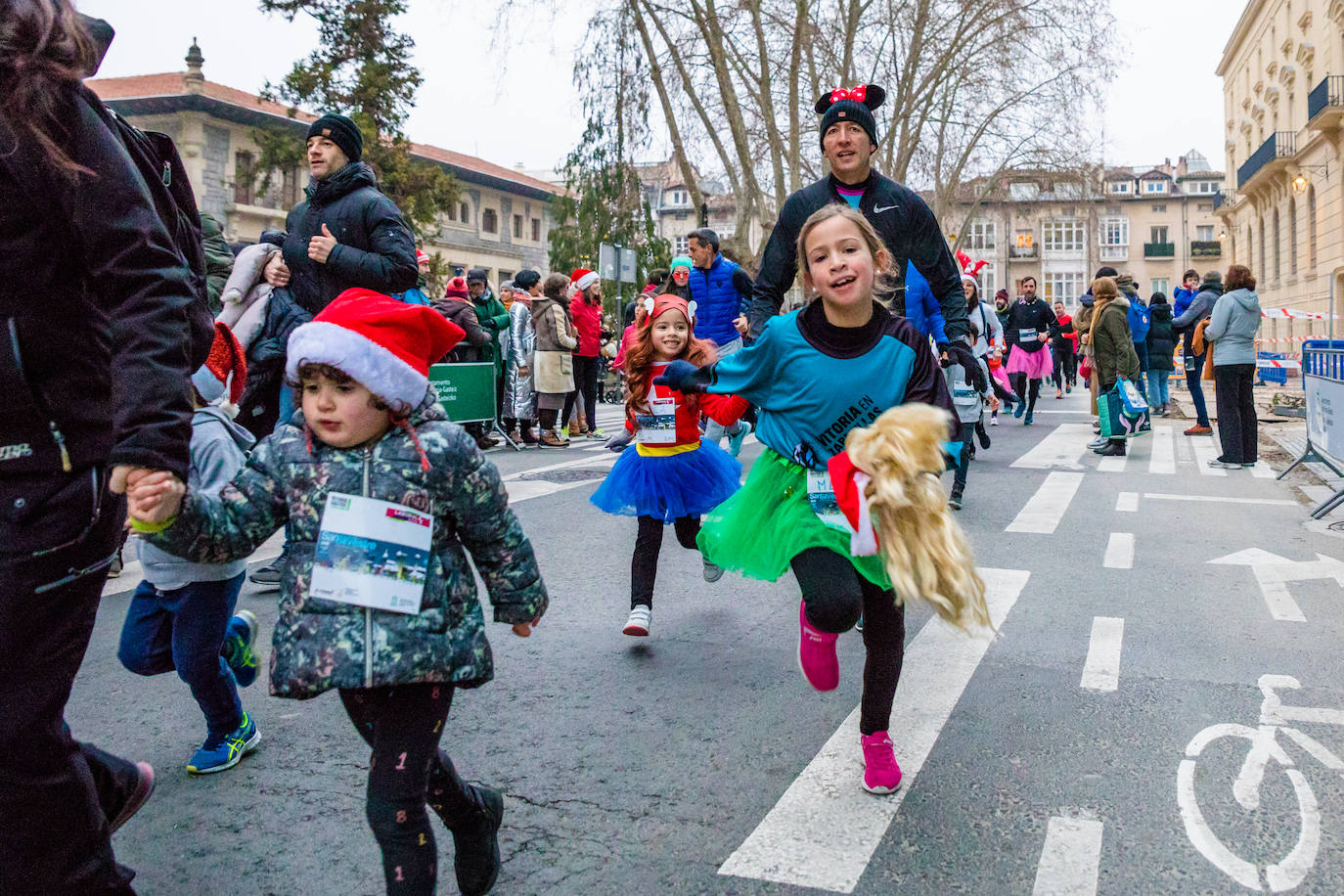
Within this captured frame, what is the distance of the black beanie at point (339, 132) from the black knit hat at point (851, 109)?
80.6 inches

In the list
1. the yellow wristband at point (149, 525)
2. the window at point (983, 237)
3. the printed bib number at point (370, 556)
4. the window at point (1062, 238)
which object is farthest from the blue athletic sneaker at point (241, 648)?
the window at point (1062, 238)

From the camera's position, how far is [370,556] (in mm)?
2336

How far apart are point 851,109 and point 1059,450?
349 inches

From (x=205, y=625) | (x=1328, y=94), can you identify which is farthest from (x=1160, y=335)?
(x=1328, y=94)

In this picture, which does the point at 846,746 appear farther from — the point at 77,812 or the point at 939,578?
the point at 77,812

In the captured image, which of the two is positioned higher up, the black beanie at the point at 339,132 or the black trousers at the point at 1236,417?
the black beanie at the point at 339,132

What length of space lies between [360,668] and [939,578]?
1469mm

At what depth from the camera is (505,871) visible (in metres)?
2.79

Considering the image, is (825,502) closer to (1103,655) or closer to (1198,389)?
(1103,655)

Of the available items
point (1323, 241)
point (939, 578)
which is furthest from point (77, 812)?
point (1323, 241)

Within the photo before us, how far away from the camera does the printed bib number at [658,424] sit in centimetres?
522

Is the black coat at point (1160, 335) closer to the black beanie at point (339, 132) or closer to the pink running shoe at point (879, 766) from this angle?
the black beanie at point (339, 132)

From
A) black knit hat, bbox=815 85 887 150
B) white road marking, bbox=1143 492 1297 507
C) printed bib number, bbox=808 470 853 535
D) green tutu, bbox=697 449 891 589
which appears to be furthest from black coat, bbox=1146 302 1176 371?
printed bib number, bbox=808 470 853 535

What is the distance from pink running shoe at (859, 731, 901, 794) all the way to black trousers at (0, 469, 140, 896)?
194cm
